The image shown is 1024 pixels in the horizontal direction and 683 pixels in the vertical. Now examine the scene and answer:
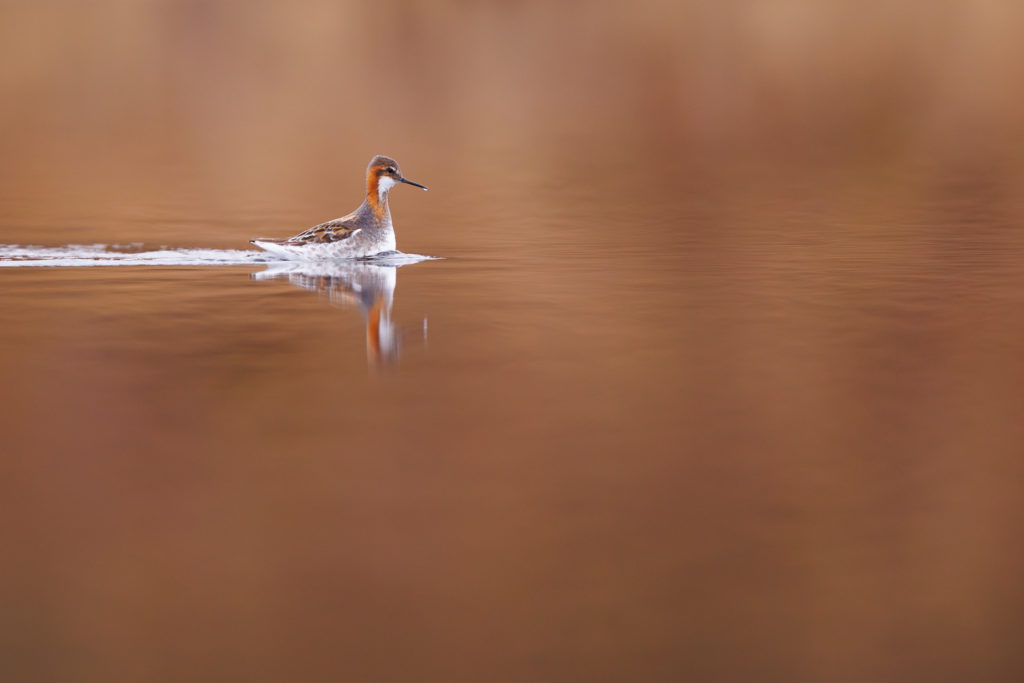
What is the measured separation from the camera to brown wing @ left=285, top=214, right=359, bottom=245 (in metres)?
16.0

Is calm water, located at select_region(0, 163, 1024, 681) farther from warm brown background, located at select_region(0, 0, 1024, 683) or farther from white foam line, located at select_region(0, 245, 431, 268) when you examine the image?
white foam line, located at select_region(0, 245, 431, 268)

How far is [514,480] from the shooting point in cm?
732

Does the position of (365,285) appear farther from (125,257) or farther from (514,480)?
(514,480)

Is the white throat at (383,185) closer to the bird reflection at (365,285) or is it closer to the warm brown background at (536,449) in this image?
the bird reflection at (365,285)

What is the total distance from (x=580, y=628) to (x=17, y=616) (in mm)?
2251

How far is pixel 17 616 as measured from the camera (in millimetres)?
5605

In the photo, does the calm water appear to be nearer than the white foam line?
Yes

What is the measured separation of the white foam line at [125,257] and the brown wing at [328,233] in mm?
508

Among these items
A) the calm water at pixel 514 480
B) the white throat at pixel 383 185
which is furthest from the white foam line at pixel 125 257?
the calm water at pixel 514 480

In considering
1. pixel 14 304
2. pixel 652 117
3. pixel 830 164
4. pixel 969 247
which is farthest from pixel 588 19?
pixel 14 304

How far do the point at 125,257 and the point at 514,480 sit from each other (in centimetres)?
1015

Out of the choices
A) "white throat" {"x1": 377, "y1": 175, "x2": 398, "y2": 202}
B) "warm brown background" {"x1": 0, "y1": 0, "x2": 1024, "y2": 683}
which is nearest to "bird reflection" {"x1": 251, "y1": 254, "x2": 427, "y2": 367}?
"warm brown background" {"x1": 0, "y1": 0, "x2": 1024, "y2": 683}

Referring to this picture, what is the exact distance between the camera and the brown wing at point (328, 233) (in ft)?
52.5

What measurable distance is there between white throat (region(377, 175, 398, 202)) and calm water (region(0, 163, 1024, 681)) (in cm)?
287
